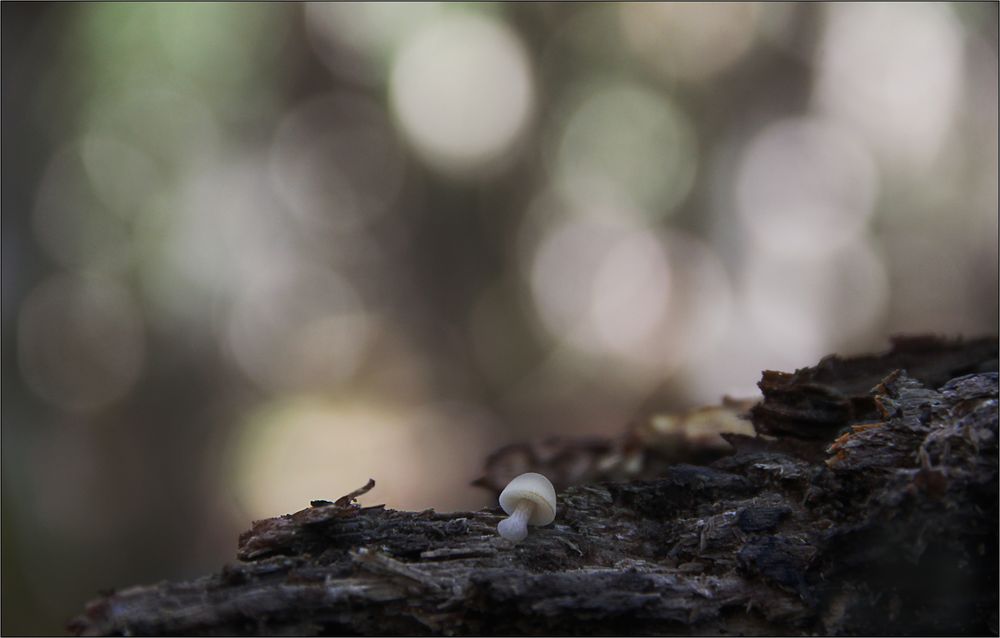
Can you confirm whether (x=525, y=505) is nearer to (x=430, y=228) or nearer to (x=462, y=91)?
(x=430, y=228)

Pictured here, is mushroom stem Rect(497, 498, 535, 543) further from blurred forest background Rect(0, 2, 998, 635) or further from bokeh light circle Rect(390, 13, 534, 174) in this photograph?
bokeh light circle Rect(390, 13, 534, 174)

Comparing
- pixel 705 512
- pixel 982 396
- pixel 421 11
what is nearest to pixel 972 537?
pixel 982 396

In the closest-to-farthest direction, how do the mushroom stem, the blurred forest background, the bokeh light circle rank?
the mushroom stem
the blurred forest background
the bokeh light circle

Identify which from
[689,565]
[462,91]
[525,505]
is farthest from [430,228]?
[689,565]

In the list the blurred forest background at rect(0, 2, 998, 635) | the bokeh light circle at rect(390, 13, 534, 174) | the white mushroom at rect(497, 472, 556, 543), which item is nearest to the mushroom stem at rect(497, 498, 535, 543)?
the white mushroom at rect(497, 472, 556, 543)

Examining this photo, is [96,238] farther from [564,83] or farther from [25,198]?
[564,83]
